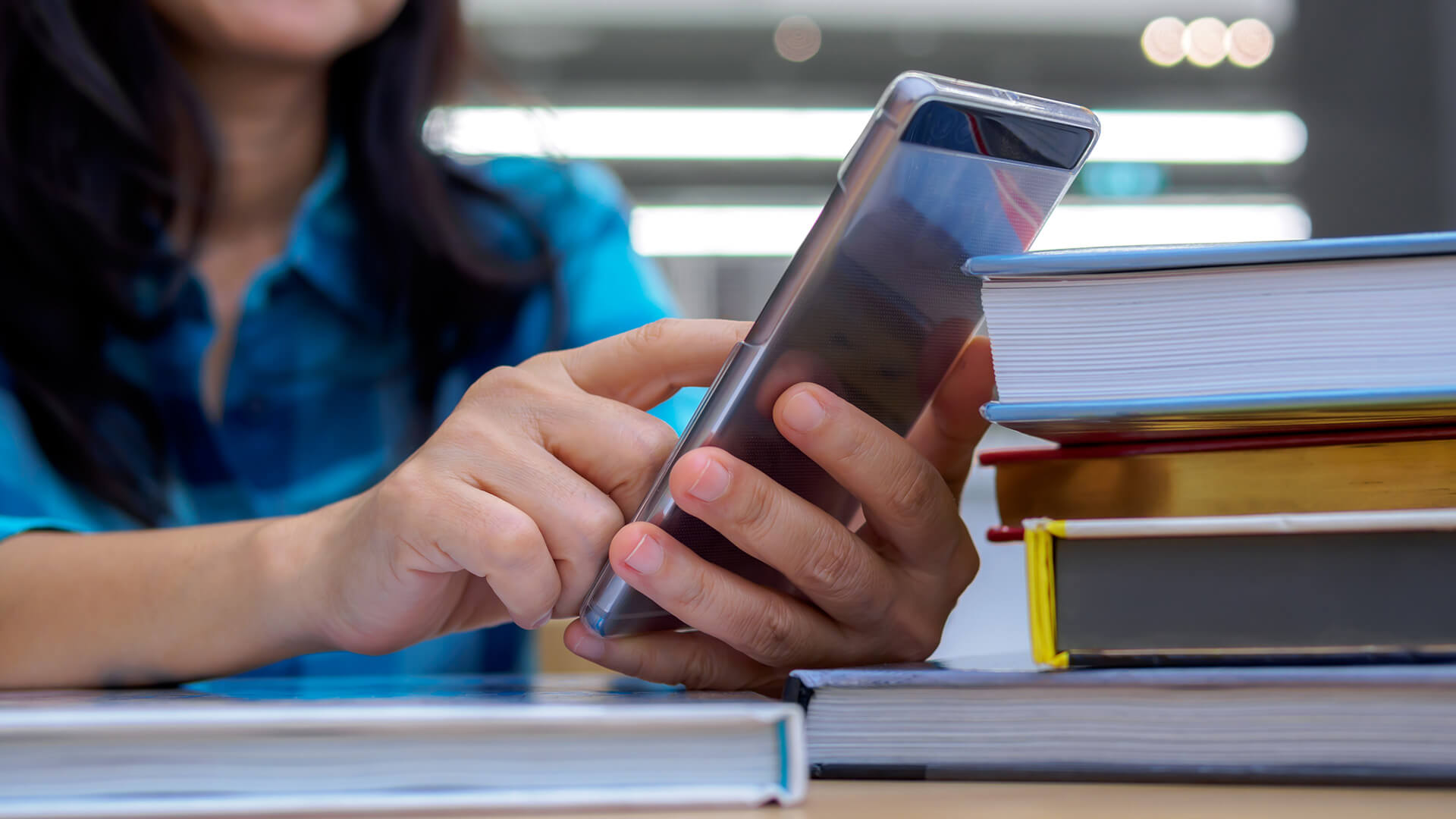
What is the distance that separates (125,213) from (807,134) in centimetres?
338

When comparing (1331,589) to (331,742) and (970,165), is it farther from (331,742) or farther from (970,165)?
(331,742)

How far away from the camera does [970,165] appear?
0.35 metres

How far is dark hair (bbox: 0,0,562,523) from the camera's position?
812 mm

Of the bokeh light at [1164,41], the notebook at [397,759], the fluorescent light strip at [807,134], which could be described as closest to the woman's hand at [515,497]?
the notebook at [397,759]

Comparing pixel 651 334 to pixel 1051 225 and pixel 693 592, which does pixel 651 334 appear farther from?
pixel 1051 225

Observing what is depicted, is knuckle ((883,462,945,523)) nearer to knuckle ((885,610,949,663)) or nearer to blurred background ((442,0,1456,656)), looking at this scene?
knuckle ((885,610,949,663))

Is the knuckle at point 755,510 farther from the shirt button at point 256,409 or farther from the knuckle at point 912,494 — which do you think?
the shirt button at point 256,409

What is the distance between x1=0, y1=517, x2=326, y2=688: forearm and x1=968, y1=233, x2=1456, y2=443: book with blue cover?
0.33m

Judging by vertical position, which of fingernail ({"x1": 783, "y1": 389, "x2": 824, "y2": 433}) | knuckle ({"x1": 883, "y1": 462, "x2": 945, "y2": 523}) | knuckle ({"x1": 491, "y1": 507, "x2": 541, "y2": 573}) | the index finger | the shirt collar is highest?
the shirt collar

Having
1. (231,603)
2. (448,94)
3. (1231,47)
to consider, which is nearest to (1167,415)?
(231,603)

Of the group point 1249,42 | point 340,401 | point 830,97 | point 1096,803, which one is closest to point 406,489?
point 1096,803

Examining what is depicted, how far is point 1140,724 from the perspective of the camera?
1.04 ft

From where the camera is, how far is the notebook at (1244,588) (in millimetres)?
317

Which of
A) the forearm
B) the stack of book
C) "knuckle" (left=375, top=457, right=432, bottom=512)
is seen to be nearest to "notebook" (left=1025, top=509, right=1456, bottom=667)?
the stack of book
